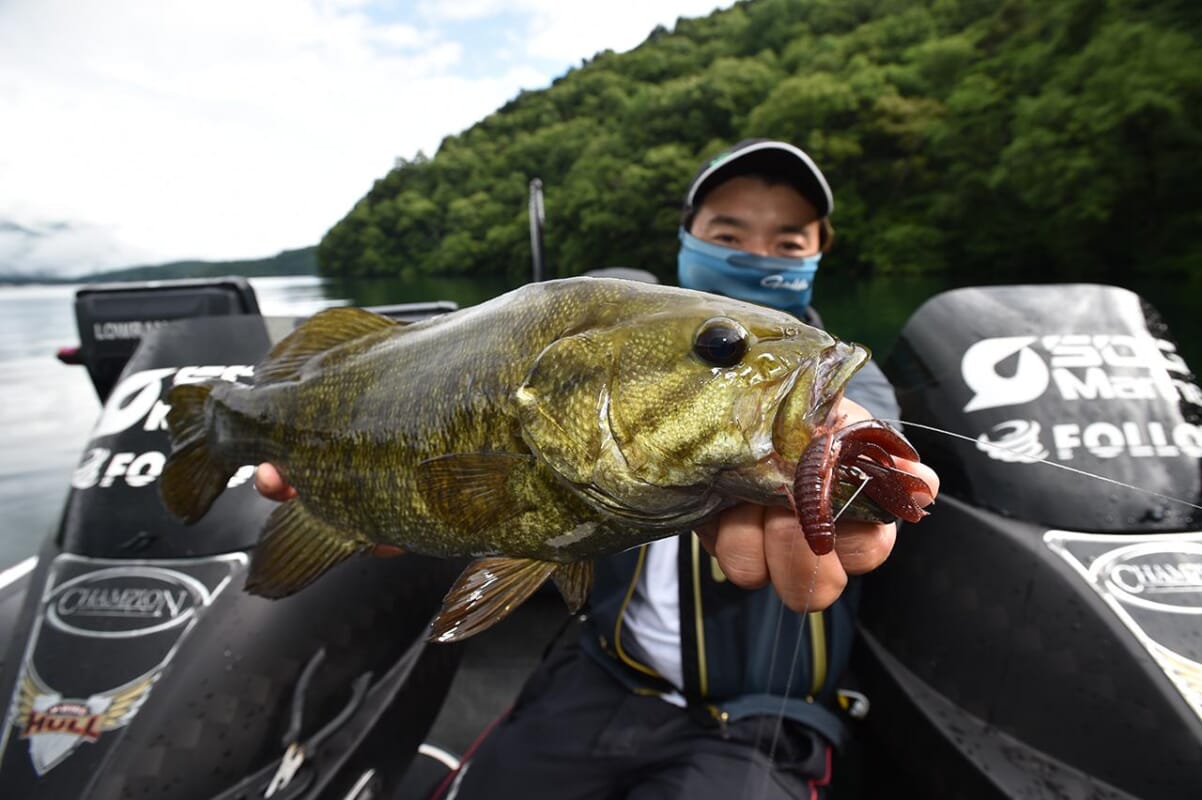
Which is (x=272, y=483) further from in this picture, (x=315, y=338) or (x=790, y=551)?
(x=790, y=551)

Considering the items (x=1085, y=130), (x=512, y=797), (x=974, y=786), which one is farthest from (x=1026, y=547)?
(x=1085, y=130)

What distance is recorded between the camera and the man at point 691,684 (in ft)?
8.05

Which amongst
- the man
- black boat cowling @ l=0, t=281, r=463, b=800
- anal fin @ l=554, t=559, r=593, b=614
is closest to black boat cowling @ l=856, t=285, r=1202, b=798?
the man

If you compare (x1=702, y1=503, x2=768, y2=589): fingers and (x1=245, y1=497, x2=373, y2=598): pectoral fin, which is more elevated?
(x1=702, y1=503, x2=768, y2=589): fingers

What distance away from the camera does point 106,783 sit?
199 centimetres

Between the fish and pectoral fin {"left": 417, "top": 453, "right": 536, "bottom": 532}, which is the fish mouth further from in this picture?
pectoral fin {"left": 417, "top": 453, "right": 536, "bottom": 532}

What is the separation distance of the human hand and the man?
60cm

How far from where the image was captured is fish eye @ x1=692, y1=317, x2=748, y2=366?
4.14 ft

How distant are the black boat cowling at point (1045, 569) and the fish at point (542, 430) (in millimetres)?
1058

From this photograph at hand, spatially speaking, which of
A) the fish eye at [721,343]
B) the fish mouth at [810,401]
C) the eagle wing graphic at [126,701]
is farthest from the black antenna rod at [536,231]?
the fish mouth at [810,401]

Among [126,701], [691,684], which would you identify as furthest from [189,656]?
[691,684]

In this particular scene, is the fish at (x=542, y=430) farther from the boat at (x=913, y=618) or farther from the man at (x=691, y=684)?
the boat at (x=913, y=618)

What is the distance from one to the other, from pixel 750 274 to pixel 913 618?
1.60m

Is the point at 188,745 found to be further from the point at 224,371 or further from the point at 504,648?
the point at 504,648
